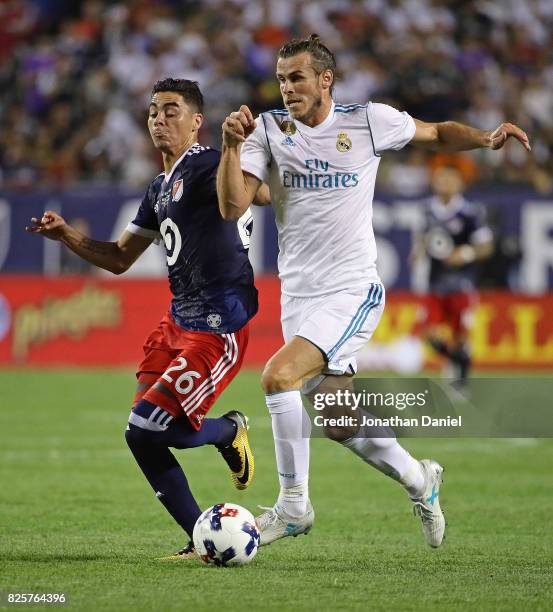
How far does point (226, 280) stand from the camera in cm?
648

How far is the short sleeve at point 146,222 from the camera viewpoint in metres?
6.75

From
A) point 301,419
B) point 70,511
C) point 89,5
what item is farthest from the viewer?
point 89,5

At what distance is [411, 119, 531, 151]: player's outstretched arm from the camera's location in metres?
6.53

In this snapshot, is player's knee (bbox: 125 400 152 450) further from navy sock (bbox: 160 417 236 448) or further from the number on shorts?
the number on shorts

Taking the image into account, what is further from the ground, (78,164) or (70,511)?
(78,164)

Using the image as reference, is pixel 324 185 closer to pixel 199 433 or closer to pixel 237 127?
pixel 237 127

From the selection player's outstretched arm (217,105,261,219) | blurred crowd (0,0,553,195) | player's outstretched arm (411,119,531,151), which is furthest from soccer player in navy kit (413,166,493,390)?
player's outstretched arm (217,105,261,219)

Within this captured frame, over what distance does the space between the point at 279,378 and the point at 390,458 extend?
79cm

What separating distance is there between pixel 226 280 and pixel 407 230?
11887 millimetres

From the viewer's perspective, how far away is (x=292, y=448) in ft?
Result: 20.6

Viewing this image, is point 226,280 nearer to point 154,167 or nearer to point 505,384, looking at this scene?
point 505,384

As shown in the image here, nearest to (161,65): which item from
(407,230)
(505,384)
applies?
(407,230)

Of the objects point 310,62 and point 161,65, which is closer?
point 310,62

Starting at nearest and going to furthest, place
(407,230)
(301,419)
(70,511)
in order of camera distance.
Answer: (301,419), (70,511), (407,230)
